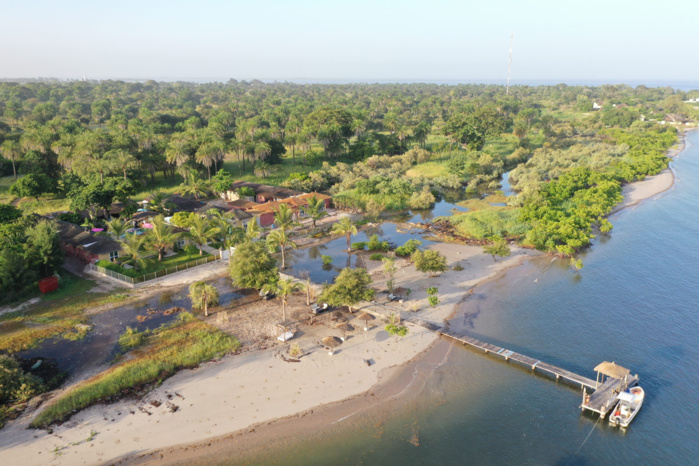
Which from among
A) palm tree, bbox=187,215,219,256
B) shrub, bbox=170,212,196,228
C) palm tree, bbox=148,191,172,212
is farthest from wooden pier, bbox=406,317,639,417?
palm tree, bbox=148,191,172,212

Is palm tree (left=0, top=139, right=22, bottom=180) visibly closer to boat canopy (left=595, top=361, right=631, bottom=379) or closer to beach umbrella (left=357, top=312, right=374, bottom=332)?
beach umbrella (left=357, top=312, right=374, bottom=332)

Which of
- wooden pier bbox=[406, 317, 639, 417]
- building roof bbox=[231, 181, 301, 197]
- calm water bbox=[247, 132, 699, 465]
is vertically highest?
building roof bbox=[231, 181, 301, 197]

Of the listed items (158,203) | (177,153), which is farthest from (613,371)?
(177,153)

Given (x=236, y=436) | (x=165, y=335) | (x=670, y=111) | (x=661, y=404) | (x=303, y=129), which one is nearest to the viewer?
(x=236, y=436)

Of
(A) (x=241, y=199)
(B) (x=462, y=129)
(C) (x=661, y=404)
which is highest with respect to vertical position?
(B) (x=462, y=129)

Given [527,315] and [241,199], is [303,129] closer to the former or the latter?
[241,199]

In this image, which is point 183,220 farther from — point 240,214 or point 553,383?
point 553,383

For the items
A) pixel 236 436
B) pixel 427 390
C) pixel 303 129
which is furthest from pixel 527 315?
pixel 303 129
